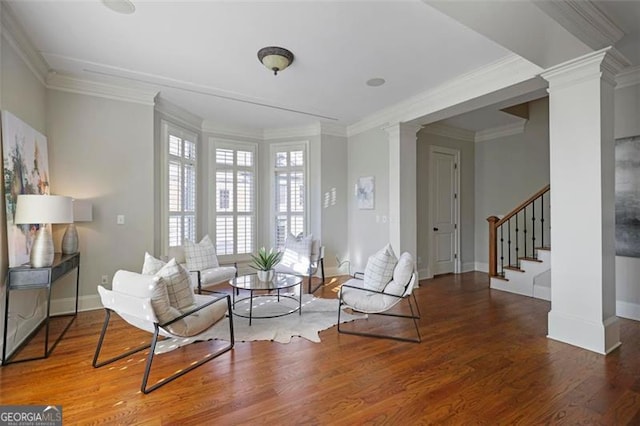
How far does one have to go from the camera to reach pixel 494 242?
5.39 metres

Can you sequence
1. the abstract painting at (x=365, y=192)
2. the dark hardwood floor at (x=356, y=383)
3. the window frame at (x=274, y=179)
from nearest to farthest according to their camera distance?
the dark hardwood floor at (x=356, y=383), the abstract painting at (x=365, y=192), the window frame at (x=274, y=179)

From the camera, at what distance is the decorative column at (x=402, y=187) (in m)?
5.22

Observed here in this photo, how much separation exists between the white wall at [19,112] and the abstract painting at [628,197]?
6.35 meters

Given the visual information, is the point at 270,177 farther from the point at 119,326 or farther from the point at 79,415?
the point at 79,415

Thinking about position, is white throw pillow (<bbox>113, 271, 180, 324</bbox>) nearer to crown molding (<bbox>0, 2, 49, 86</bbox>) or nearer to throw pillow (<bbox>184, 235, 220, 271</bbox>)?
throw pillow (<bbox>184, 235, 220, 271</bbox>)

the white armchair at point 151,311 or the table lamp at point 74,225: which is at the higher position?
the table lamp at point 74,225

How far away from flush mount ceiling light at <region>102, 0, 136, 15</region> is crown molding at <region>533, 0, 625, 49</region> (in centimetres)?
303

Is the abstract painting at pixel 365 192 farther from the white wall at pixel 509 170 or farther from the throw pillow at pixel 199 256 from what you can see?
the throw pillow at pixel 199 256

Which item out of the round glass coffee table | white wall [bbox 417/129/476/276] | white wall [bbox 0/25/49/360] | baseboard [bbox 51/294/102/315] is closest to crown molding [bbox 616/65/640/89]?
white wall [bbox 417/129/476/276]

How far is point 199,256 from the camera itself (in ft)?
15.1

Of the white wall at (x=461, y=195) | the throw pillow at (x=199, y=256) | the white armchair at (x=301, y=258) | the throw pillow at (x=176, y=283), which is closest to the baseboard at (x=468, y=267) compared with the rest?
the white wall at (x=461, y=195)

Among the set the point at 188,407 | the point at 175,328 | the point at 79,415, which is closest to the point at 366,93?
the point at 175,328

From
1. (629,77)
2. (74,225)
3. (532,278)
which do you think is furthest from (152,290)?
(629,77)

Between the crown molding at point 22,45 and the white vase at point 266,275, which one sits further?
the white vase at point 266,275
